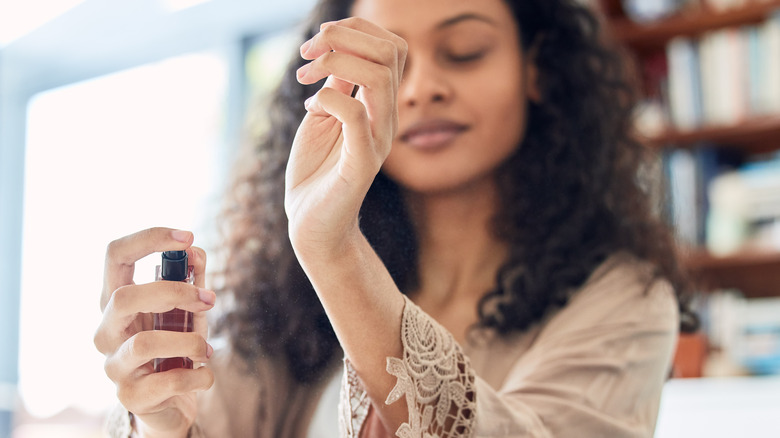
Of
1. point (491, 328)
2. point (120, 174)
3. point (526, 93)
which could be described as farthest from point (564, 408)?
point (120, 174)

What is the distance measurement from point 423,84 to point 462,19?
0.05 metres

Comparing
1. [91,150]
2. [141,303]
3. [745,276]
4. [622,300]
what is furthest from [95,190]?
[745,276]

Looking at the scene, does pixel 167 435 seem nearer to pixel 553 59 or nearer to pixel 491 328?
pixel 491 328

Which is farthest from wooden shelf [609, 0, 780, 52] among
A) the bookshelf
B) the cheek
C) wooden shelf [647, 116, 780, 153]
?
the cheek

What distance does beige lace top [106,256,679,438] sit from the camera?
342 mm

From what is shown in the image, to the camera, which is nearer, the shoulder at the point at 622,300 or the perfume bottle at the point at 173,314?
the perfume bottle at the point at 173,314

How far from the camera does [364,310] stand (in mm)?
329

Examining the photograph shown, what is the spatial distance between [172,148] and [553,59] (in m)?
0.27

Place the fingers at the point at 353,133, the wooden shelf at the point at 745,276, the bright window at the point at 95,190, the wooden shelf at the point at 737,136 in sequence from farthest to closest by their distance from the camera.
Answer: the wooden shelf at the point at 745,276, the wooden shelf at the point at 737,136, the bright window at the point at 95,190, the fingers at the point at 353,133

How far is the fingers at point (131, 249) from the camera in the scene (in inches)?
13.6

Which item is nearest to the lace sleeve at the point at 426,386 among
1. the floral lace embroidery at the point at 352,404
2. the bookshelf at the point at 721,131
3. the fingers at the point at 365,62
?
the floral lace embroidery at the point at 352,404

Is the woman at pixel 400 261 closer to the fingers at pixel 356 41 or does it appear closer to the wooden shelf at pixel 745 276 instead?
the fingers at pixel 356 41

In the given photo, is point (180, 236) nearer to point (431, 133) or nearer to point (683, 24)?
point (431, 133)

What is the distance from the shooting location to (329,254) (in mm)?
321
